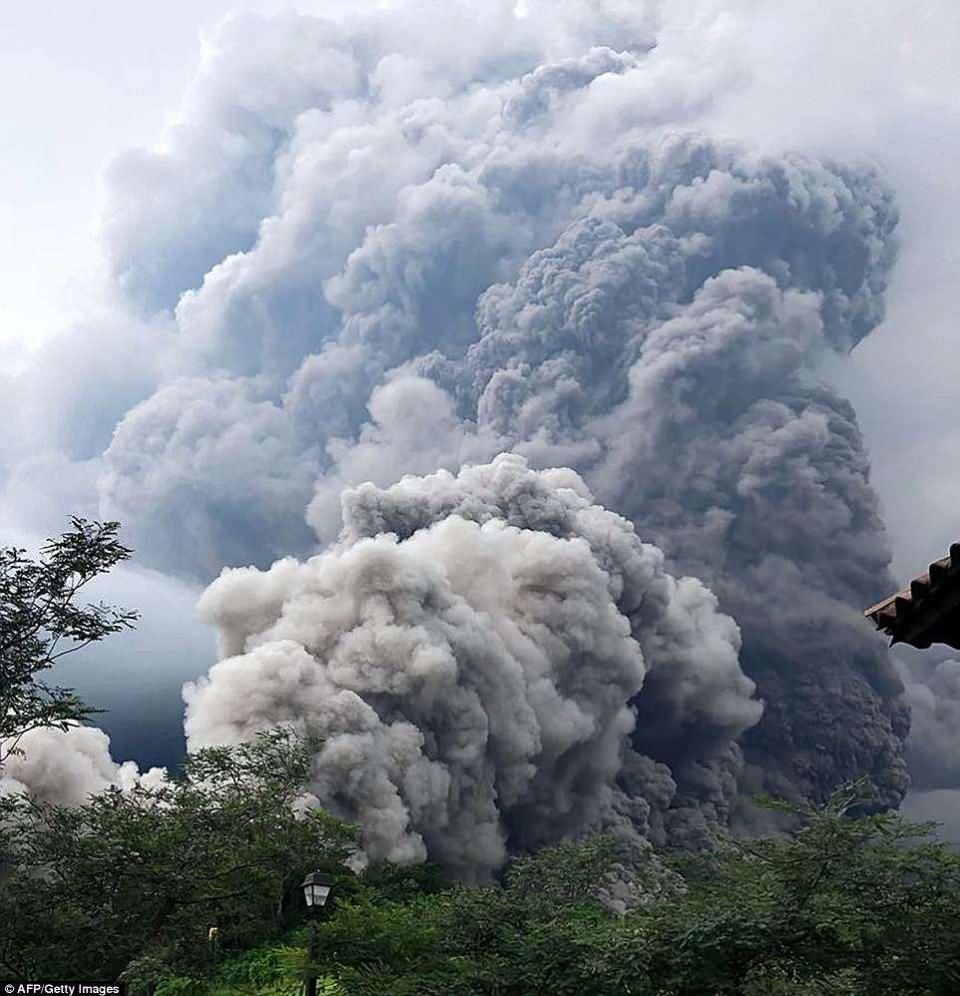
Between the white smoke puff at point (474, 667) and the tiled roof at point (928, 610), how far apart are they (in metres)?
24.7

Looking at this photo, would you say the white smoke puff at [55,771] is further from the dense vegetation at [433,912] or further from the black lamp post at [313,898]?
the black lamp post at [313,898]

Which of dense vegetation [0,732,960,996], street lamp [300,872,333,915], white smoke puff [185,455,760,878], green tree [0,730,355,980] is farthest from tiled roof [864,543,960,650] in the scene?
white smoke puff [185,455,760,878]

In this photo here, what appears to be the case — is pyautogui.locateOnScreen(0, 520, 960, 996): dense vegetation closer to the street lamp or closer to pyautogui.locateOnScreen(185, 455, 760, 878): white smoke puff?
the street lamp

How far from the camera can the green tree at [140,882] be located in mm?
9367

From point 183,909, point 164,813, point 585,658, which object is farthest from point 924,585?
point 585,658

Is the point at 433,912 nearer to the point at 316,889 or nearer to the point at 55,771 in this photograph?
the point at 316,889

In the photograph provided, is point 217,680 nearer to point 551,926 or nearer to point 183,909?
point 183,909

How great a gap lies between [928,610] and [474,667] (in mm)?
33248

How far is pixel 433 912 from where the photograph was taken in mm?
11523

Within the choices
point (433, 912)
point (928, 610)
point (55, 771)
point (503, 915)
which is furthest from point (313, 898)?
point (55, 771)

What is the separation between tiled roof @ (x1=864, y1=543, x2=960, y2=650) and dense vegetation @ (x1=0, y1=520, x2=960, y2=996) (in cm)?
363

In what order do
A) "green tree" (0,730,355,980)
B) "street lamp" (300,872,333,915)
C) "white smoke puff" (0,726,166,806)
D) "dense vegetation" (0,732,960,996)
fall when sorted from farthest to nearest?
"white smoke puff" (0,726,166,806) < "green tree" (0,730,355,980) < "street lamp" (300,872,333,915) < "dense vegetation" (0,732,960,996)

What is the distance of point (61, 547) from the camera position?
31.7 ft

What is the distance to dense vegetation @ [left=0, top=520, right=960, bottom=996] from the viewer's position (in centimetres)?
742
